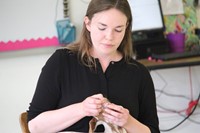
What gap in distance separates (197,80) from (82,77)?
5.69ft

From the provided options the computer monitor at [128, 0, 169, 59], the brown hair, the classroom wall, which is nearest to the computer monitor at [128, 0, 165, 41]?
the computer monitor at [128, 0, 169, 59]

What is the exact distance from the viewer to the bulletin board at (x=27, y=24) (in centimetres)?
205

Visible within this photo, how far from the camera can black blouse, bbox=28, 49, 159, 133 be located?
3.63ft

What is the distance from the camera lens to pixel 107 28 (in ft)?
3.47

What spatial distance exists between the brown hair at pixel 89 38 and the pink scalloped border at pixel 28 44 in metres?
0.93

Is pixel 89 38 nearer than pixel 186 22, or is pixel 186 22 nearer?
pixel 89 38

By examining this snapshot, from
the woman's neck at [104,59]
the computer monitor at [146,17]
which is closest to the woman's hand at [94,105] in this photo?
the woman's neck at [104,59]

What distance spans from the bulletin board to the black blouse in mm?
978

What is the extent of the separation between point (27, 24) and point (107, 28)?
118 centimetres

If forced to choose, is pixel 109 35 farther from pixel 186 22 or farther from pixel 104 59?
pixel 186 22

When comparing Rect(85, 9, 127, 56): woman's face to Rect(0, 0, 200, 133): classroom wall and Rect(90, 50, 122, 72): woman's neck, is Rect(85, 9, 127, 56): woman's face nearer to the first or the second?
Rect(90, 50, 122, 72): woman's neck

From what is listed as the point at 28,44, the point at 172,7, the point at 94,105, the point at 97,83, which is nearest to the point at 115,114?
the point at 94,105

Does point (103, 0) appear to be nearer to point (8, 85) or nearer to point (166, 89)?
point (8, 85)

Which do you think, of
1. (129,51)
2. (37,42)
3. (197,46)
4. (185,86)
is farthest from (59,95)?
(185,86)
